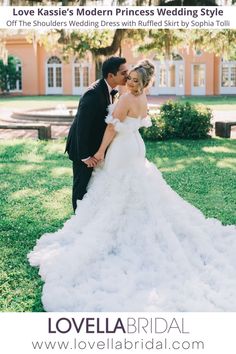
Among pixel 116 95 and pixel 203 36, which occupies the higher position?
pixel 203 36

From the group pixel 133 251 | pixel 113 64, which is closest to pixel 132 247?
pixel 133 251

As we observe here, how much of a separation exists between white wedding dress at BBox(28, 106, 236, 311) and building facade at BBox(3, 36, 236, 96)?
25.4 meters

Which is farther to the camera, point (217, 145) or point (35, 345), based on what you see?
point (217, 145)

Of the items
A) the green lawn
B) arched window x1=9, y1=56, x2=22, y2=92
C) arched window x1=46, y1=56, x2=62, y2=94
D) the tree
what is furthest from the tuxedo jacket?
arched window x1=46, y1=56, x2=62, y2=94

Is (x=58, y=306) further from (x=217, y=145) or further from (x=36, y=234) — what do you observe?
(x=217, y=145)

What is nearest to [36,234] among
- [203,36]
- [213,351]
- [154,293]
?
[154,293]

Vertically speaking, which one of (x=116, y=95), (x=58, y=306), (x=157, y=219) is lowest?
(x=58, y=306)

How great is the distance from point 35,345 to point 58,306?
661 mm

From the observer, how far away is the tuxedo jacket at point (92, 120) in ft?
13.7

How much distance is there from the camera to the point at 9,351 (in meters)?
2.67

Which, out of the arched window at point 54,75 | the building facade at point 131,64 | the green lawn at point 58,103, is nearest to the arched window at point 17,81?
the building facade at point 131,64

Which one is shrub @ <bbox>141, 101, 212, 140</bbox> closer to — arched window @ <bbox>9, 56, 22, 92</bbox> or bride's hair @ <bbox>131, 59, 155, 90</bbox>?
bride's hair @ <bbox>131, 59, 155, 90</bbox>

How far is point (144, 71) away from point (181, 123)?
6.93 metres

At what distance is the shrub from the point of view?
10.5 m
